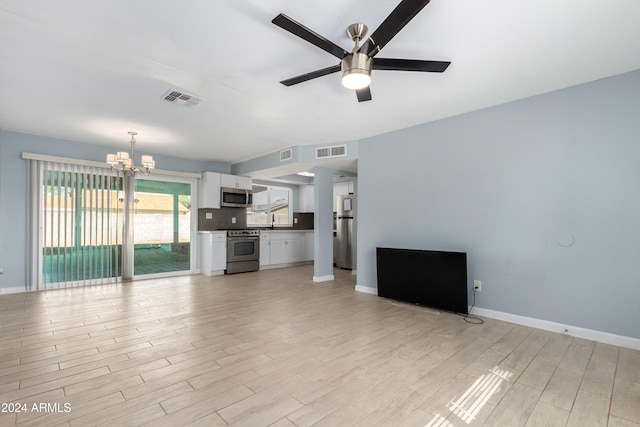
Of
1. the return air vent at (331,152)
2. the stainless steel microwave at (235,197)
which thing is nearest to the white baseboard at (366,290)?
the return air vent at (331,152)

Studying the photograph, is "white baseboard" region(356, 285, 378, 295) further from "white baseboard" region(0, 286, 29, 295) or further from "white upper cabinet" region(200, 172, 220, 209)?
"white baseboard" region(0, 286, 29, 295)

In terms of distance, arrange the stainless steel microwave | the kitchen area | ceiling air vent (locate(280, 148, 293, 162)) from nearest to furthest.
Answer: ceiling air vent (locate(280, 148, 293, 162))
the kitchen area
the stainless steel microwave

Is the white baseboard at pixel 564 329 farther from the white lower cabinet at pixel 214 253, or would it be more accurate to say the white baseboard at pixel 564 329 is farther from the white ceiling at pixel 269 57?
the white lower cabinet at pixel 214 253

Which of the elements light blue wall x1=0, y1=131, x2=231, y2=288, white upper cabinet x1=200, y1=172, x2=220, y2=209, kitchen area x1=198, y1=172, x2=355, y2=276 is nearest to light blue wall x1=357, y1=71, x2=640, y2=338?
kitchen area x1=198, y1=172, x2=355, y2=276

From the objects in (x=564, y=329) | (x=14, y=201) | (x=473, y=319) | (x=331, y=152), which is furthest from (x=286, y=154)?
(x=564, y=329)

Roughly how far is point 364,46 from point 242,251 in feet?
18.1

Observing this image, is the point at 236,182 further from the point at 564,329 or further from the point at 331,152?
the point at 564,329

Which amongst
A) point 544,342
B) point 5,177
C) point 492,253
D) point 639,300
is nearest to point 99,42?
point 5,177

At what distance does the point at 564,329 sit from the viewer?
10.0ft

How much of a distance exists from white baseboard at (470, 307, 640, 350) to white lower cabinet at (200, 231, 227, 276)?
4849 mm

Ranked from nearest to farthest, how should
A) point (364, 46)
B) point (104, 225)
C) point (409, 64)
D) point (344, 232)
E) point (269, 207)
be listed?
point (364, 46)
point (409, 64)
point (104, 225)
point (344, 232)
point (269, 207)

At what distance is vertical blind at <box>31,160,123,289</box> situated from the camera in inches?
195

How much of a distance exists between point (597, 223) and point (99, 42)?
15.5ft

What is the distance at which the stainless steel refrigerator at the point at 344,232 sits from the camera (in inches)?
274
